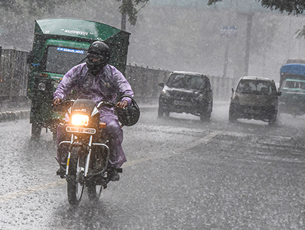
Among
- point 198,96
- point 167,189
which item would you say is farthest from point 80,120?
point 198,96

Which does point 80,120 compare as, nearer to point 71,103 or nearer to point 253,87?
point 71,103

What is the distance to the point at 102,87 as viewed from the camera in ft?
20.7

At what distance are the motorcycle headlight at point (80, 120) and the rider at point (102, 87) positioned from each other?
38 cm

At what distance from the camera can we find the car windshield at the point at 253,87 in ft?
73.7

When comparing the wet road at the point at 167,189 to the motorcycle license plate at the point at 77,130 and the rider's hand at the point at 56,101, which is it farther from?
the rider's hand at the point at 56,101

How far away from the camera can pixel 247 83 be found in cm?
2303

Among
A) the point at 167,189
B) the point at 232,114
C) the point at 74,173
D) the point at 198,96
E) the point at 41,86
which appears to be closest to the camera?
the point at 74,173

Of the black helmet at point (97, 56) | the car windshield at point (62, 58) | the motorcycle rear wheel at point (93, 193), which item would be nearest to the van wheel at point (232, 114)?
the car windshield at point (62, 58)

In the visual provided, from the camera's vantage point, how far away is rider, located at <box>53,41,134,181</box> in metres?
6.12

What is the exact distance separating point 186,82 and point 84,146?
16.5 meters

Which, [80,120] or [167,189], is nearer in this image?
[80,120]

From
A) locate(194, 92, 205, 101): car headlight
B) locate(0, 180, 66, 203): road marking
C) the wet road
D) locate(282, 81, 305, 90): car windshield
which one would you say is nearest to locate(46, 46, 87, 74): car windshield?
the wet road

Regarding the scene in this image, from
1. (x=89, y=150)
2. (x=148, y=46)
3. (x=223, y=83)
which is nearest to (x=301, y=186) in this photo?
(x=89, y=150)

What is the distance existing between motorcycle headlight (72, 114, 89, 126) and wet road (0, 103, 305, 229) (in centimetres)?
83
